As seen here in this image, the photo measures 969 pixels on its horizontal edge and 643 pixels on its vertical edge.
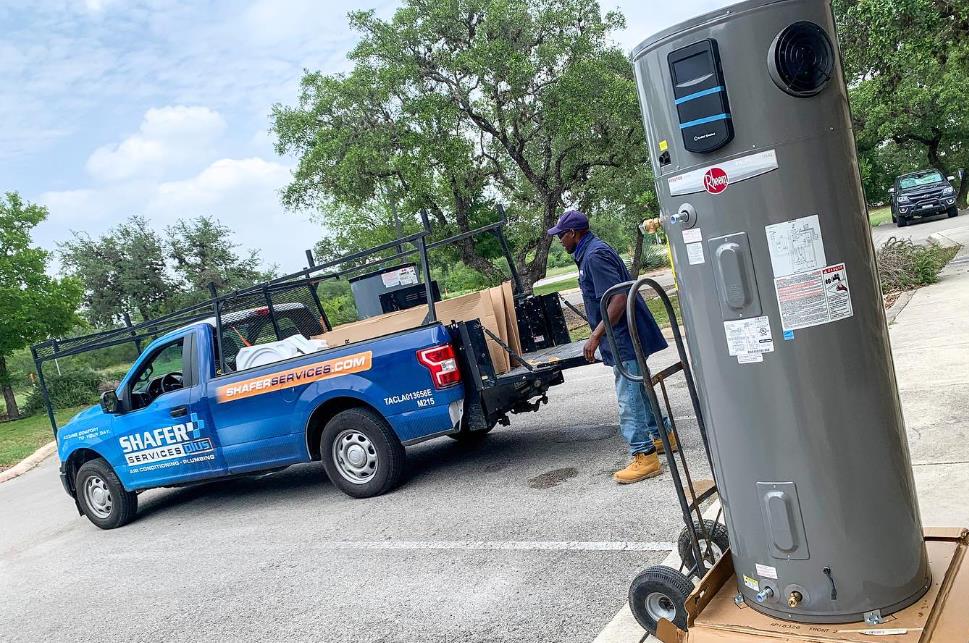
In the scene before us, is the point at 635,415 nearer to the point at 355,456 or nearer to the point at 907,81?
the point at 355,456

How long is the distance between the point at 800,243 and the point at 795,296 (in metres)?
0.17

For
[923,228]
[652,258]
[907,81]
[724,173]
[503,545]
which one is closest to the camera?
[724,173]

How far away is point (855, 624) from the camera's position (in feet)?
8.23

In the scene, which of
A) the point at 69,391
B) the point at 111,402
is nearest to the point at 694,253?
the point at 111,402

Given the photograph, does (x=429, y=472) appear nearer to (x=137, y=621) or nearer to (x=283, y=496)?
(x=283, y=496)

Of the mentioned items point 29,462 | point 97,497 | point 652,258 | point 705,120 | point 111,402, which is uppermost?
point 705,120

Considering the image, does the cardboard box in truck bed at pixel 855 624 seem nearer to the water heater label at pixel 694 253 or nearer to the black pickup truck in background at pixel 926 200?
the water heater label at pixel 694 253

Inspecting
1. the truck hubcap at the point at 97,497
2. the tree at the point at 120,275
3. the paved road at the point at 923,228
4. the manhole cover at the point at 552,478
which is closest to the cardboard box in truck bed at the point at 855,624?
the manhole cover at the point at 552,478

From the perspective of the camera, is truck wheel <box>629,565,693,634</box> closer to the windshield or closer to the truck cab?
the truck cab

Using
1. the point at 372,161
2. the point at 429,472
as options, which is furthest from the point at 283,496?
the point at 372,161

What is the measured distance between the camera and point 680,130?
2.57 meters

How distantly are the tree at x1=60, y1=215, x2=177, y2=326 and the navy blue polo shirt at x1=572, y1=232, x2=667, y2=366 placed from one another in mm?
36463

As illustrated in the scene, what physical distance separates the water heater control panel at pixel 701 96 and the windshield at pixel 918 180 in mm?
29408

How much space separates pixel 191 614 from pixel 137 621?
416 millimetres
